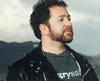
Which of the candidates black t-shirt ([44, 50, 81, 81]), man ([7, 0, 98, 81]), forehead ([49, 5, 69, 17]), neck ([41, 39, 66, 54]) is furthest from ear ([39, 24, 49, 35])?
black t-shirt ([44, 50, 81, 81])

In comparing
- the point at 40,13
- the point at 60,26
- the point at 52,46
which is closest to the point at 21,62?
the point at 52,46

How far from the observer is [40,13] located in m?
7.89

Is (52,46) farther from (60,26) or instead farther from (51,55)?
(60,26)

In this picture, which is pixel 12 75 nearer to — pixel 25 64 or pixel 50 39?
pixel 25 64

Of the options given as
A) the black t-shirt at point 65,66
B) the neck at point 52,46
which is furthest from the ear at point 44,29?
the black t-shirt at point 65,66

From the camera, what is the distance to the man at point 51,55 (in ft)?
23.6

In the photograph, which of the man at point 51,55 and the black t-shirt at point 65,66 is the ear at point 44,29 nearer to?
the man at point 51,55

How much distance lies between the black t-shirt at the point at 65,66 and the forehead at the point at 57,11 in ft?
3.88

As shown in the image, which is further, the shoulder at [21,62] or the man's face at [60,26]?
the man's face at [60,26]

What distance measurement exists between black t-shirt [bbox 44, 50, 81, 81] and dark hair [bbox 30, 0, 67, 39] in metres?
0.89

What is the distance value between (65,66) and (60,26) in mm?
1215

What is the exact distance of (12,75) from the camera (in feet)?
23.1

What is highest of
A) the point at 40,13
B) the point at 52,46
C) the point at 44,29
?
the point at 40,13

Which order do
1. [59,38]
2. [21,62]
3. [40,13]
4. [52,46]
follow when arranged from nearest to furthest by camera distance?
1. [21,62]
2. [59,38]
3. [52,46]
4. [40,13]
